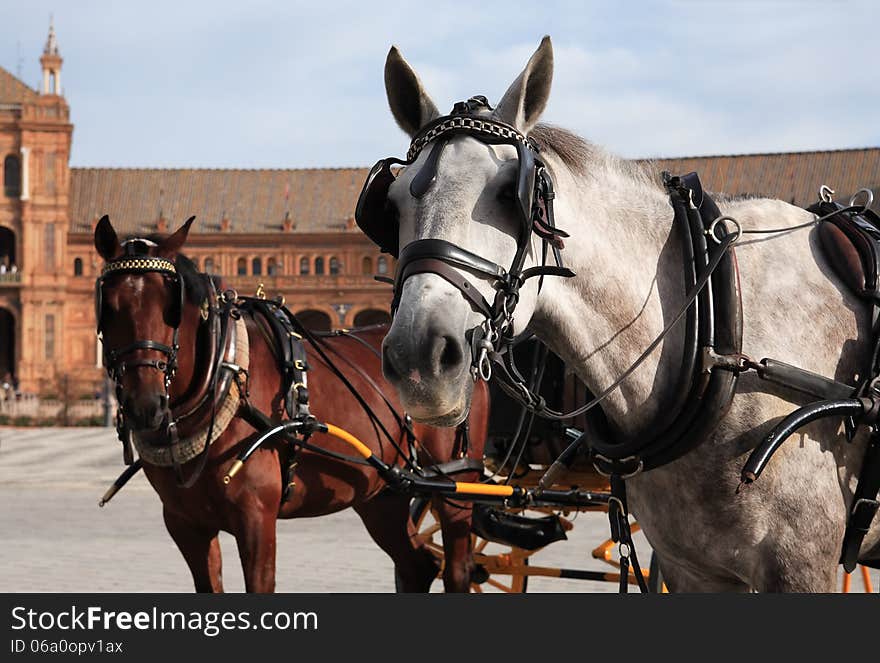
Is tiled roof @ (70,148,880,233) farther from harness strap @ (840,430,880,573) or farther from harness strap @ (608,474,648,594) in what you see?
harness strap @ (840,430,880,573)

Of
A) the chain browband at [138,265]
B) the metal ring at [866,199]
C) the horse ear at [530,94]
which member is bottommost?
the chain browband at [138,265]

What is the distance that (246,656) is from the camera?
226cm

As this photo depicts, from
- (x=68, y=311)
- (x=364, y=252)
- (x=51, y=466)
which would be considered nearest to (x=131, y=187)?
(x=68, y=311)

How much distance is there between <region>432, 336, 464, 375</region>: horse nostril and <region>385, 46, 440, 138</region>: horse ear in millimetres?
501

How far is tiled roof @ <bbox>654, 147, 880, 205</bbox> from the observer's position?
6038 cm

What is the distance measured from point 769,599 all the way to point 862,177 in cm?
6200

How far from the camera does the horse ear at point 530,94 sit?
213 cm

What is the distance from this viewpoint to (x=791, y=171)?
62344 millimetres

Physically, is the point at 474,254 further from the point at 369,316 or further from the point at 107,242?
the point at 369,316

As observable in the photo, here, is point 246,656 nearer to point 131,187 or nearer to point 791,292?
point 791,292

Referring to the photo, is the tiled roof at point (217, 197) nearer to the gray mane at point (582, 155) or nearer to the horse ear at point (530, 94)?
the gray mane at point (582, 155)

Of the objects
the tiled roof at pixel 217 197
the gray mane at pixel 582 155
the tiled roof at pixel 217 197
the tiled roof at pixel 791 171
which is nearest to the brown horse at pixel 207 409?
the gray mane at pixel 582 155

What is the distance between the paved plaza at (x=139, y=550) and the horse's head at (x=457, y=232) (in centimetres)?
545

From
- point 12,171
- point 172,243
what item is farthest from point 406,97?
point 12,171
